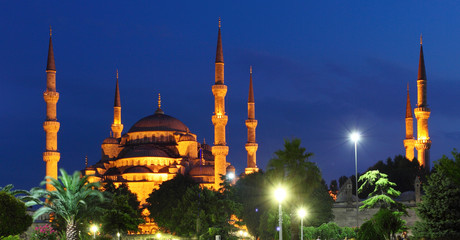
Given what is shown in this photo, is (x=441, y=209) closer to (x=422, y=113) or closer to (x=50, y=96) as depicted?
(x=50, y=96)

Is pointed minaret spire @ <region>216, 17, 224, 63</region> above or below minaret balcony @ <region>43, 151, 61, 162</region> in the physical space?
above

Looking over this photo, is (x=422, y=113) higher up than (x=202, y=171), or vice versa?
(x=422, y=113)

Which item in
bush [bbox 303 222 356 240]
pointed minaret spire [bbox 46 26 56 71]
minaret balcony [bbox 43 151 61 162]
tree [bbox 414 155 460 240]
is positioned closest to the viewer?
tree [bbox 414 155 460 240]

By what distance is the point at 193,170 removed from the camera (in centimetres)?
8062

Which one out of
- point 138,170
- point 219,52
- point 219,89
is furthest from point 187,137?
point 219,52

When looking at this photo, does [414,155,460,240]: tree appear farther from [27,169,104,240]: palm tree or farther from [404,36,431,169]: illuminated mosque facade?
[404,36,431,169]: illuminated mosque facade

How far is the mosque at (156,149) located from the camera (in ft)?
221

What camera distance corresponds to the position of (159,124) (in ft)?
296

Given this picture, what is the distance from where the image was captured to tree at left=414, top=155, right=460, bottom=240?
25.4m

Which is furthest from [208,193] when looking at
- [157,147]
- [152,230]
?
[157,147]

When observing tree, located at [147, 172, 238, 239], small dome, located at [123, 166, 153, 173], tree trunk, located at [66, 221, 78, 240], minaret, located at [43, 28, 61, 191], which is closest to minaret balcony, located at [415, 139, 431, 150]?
tree, located at [147, 172, 238, 239]

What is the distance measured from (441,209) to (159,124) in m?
67.2

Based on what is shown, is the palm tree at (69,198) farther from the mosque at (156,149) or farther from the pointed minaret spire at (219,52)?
the pointed minaret spire at (219,52)

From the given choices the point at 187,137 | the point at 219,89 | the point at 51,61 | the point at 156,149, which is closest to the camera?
the point at 219,89
